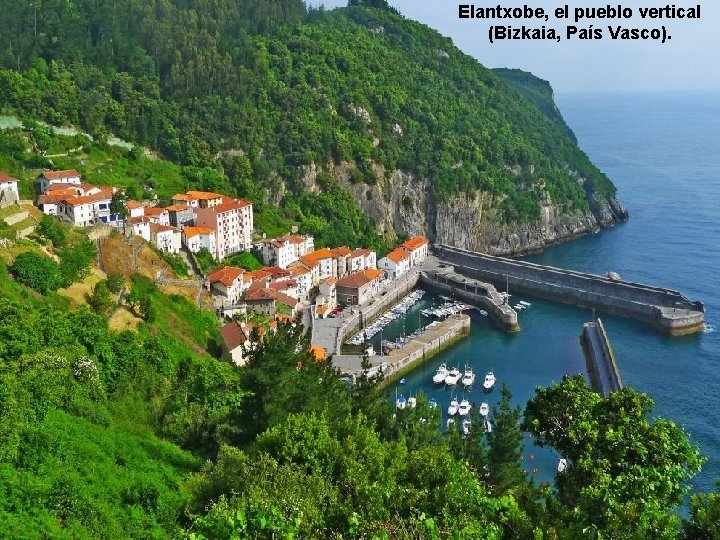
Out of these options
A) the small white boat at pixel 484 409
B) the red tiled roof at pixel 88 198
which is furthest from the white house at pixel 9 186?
the small white boat at pixel 484 409

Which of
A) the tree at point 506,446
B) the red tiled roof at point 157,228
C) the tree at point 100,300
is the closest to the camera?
the tree at point 506,446

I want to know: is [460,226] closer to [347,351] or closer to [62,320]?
[347,351]

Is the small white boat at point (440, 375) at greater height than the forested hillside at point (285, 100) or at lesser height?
lesser

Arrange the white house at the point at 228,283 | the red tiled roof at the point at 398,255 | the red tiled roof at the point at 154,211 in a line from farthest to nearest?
the red tiled roof at the point at 398,255 → the red tiled roof at the point at 154,211 → the white house at the point at 228,283

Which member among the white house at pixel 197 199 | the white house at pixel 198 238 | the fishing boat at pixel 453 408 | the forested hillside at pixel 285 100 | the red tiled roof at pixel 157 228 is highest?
the forested hillside at pixel 285 100

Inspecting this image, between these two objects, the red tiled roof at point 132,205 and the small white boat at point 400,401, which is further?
the red tiled roof at point 132,205

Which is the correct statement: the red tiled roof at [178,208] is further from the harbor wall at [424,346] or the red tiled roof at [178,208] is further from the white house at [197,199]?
the harbor wall at [424,346]

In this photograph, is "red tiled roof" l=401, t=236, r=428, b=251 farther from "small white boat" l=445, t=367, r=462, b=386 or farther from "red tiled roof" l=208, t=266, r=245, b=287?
"small white boat" l=445, t=367, r=462, b=386
